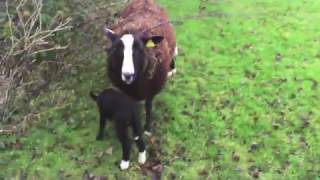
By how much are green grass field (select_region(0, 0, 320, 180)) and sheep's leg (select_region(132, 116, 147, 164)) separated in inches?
5.3

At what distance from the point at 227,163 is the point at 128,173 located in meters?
1.30

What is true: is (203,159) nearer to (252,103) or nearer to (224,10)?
(252,103)

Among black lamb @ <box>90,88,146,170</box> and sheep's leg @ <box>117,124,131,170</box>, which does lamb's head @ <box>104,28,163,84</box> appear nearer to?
black lamb @ <box>90,88,146,170</box>

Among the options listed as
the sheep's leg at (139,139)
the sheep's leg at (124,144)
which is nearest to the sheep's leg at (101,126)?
the sheep's leg at (124,144)

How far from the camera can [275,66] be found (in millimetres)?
7293

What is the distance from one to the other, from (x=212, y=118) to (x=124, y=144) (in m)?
1.49

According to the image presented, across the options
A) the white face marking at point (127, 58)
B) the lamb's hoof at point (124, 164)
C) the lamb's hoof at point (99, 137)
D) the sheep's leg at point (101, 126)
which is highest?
the white face marking at point (127, 58)

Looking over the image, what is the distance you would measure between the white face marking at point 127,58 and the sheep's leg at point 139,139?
71 cm

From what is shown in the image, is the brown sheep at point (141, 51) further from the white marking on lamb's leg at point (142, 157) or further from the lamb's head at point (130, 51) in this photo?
the white marking on lamb's leg at point (142, 157)

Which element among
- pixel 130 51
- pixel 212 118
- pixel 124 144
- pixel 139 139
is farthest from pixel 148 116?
pixel 130 51

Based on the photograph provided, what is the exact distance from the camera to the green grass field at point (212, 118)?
5773 millimetres

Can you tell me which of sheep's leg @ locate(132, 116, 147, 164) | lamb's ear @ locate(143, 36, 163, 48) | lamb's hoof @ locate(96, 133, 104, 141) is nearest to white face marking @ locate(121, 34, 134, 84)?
lamb's ear @ locate(143, 36, 163, 48)

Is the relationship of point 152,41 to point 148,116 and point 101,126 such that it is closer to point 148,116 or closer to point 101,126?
point 148,116

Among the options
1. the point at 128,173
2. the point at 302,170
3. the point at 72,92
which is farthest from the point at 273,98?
the point at 72,92
